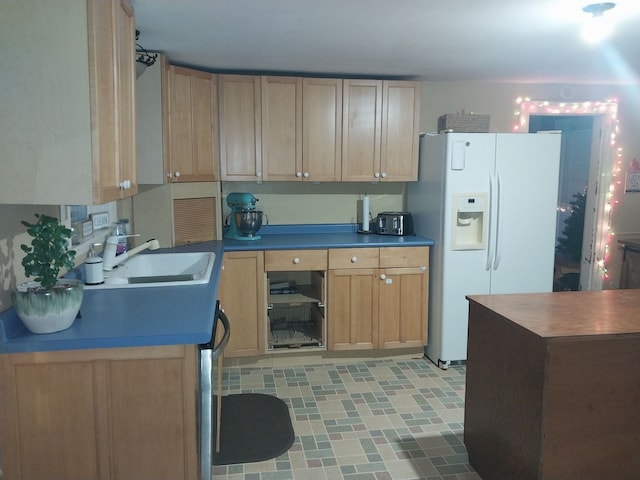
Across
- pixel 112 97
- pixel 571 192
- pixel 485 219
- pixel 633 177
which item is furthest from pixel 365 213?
pixel 571 192

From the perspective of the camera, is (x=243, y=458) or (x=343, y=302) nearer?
(x=243, y=458)

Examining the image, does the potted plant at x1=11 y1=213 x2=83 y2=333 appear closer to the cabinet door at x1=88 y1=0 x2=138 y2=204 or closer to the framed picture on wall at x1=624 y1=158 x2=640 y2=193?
the cabinet door at x1=88 y1=0 x2=138 y2=204

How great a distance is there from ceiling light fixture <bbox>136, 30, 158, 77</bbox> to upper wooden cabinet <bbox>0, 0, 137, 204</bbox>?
53.3 inches

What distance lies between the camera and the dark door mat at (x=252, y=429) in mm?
2645

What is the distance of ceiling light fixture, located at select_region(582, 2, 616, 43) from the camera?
7.63 feet

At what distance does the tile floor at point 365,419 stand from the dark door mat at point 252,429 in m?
0.05

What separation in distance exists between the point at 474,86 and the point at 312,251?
2.00 meters

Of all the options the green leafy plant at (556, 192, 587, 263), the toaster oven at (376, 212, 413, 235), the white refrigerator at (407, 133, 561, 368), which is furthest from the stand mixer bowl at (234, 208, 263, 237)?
the green leafy plant at (556, 192, 587, 263)

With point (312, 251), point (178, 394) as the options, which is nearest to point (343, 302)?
point (312, 251)

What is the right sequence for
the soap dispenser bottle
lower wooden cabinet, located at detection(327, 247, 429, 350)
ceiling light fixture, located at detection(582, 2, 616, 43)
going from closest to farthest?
ceiling light fixture, located at detection(582, 2, 616, 43) → the soap dispenser bottle → lower wooden cabinet, located at detection(327, 247, 429, 350)

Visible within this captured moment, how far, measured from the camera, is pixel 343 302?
149 inches

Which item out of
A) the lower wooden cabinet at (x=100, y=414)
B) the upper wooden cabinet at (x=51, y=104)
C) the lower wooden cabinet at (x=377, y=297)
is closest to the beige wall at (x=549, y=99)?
the lower wooden cabinet at (x=377, y=297)

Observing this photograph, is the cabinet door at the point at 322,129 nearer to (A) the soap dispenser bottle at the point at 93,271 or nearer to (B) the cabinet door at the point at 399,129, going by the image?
(B) the cabinet door at the point at 399,129

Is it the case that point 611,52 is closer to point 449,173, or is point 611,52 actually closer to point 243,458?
point 449,173
